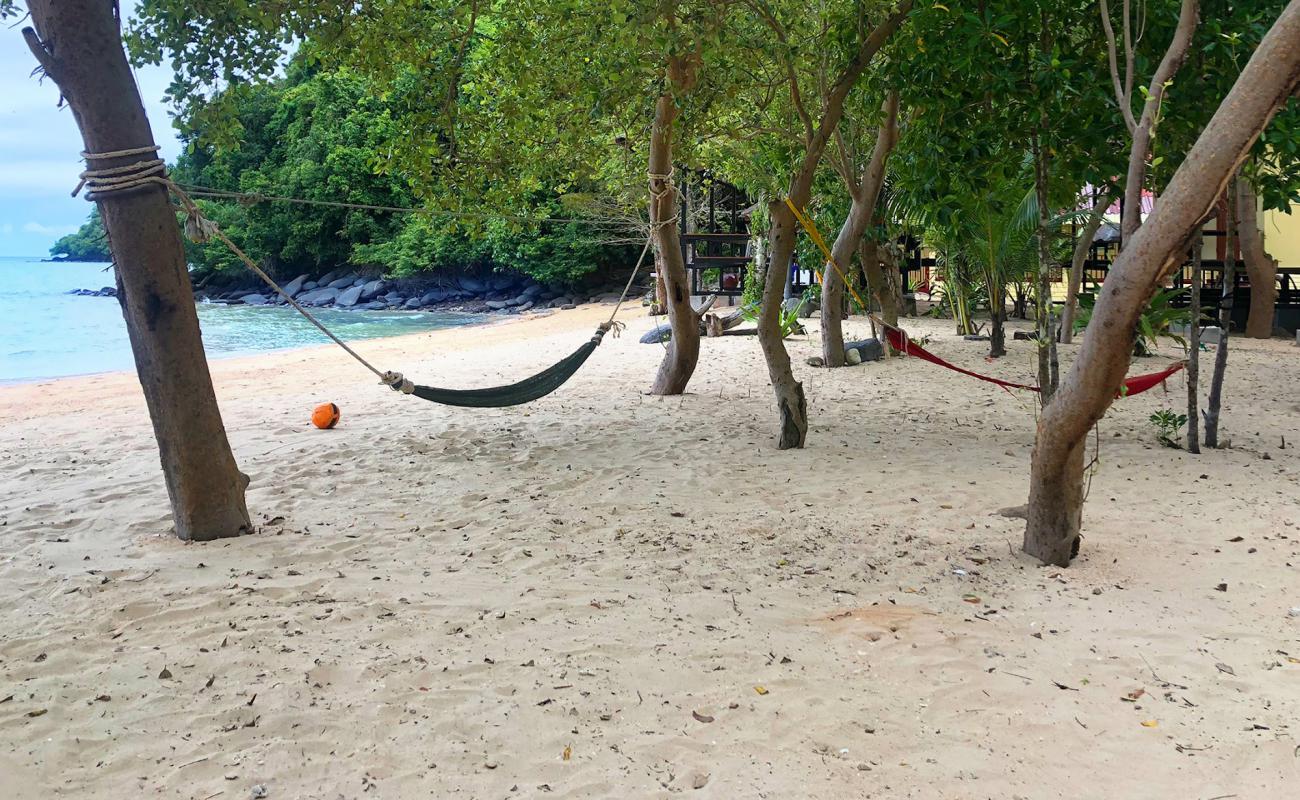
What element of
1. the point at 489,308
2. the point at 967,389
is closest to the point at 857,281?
the point at 967,389

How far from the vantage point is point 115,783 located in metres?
1.76

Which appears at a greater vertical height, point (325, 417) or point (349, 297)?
point (349, 297)

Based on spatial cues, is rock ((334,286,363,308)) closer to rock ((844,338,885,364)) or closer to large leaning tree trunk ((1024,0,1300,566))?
rock ((844,338,885,364))

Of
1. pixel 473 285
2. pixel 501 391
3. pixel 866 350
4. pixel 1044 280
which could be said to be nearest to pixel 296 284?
pixel 473 285

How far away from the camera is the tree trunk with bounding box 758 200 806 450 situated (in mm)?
4633

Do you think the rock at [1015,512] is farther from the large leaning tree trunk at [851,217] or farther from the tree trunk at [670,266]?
the large leaning tree trunk at [851,217]

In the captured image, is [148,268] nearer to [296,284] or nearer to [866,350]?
[866,350]

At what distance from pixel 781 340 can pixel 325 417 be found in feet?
8.52

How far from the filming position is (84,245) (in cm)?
5156

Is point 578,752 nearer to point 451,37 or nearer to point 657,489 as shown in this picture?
point 657,489

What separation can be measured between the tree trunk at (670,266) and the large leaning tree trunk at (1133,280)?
308 centimetres

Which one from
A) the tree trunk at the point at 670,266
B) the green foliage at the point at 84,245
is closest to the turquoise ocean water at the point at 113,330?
the tree trunk at the point at 670,266

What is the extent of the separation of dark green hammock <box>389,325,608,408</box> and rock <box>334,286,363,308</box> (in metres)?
21.8

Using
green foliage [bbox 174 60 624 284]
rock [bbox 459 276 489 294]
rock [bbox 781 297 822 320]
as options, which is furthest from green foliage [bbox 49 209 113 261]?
rock [bbox 781 297 822 320]
